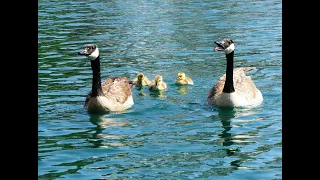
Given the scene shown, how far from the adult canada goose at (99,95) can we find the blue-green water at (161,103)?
23 cm

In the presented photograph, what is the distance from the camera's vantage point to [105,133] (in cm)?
1128

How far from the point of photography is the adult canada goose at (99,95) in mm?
12953

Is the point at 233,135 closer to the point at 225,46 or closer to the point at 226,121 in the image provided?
the point at 226,121

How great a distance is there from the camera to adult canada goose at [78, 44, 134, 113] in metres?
13.0

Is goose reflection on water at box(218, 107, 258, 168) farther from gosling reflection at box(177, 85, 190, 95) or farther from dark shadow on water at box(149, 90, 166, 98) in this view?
dark shadow on water at box(149, 90, 166, 98)

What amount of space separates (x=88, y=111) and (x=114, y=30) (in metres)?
11.2

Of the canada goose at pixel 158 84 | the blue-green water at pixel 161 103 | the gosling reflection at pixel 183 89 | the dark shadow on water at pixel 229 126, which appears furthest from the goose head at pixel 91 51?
the dark shadow on water at pixel 229 126

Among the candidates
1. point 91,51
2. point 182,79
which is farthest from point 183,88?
point 91,51

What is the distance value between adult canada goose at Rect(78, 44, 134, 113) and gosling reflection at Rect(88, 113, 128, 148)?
23 centimetres
